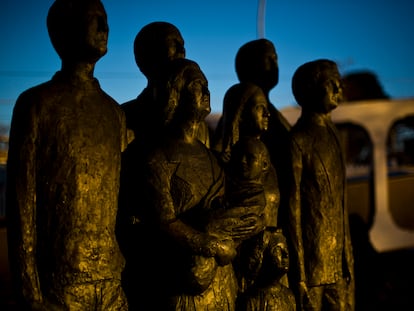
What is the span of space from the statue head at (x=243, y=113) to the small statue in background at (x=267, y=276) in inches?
33.4

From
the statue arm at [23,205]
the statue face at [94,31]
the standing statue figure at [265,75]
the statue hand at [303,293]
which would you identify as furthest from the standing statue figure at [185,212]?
the standing statue figure at [265,75]

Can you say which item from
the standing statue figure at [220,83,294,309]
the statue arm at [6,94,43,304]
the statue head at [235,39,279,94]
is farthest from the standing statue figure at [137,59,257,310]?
the statue head at [235,39,279,94]

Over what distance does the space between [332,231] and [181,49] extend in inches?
65.4

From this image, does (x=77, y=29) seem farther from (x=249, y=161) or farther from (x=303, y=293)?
(x=303, y=293)

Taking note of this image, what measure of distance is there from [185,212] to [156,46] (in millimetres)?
1405

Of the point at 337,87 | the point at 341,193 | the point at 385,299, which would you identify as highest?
the point at 337,87

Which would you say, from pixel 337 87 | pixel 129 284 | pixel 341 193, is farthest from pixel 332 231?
pixel 129 284

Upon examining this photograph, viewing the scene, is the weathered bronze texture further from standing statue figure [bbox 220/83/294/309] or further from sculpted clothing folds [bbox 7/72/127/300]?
sculpted clothing folds [bbox 7/72/127/300]

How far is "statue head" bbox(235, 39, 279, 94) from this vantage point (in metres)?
4.39

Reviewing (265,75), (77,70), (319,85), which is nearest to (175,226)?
(77,70)

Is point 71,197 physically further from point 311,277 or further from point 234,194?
point 311,277

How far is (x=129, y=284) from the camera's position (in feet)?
9.29

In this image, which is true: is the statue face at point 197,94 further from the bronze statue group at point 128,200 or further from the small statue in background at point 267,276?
the small statue in background at point 267,276

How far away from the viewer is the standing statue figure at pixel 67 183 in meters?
2.38
